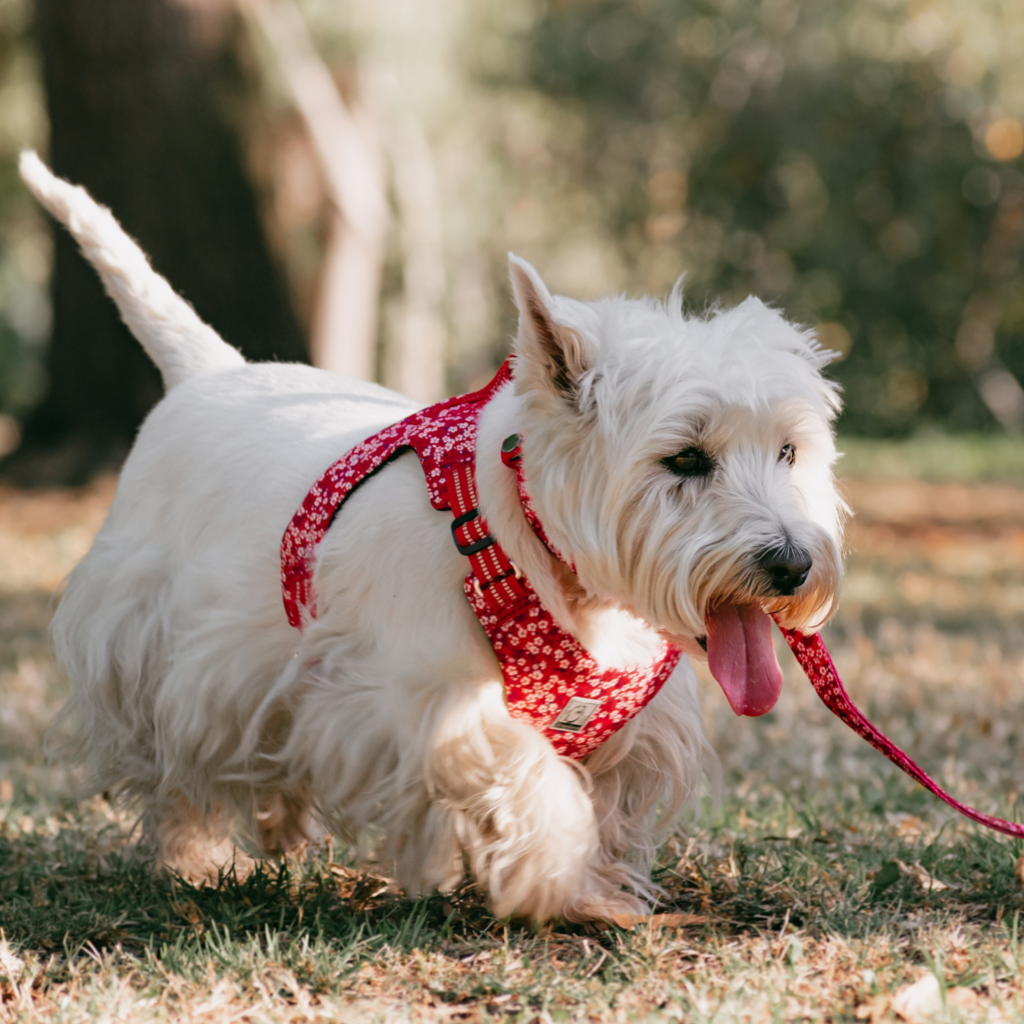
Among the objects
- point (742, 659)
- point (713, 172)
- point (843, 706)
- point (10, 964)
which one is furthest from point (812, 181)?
point (10, 964)

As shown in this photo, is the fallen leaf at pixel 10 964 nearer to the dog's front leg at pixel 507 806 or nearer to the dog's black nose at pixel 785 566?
the dog's front leg at pixel 507 806

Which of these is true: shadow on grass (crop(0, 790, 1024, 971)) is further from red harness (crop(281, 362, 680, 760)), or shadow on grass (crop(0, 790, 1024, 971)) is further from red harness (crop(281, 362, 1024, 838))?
red harness (crop(281, 362, 680, 760))

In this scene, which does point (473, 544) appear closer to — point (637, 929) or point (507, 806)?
point (507, 806)

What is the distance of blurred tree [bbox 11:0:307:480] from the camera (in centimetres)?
962

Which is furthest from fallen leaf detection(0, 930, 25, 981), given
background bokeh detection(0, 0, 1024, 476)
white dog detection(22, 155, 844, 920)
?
background bokeh detection(0, 0, 1024, 476)

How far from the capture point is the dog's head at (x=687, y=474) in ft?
8.21

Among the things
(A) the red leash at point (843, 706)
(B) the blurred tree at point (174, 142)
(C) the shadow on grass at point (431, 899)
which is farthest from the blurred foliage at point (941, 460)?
(A) the red leash at point (843, 706)

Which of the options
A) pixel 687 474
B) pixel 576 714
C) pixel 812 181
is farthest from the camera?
pixel 812 181

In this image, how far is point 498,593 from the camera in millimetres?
2699

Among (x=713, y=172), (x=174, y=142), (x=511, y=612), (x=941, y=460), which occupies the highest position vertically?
(x=713, y=172)

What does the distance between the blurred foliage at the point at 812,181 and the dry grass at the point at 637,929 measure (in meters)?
14.0

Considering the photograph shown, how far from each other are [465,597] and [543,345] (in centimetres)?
54

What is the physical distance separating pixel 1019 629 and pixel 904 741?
218 centimetres

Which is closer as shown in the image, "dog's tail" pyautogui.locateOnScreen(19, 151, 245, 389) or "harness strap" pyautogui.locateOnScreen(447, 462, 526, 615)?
"harness strap" pyautogui.locateOnScreen(447, 462, 526, 615)
